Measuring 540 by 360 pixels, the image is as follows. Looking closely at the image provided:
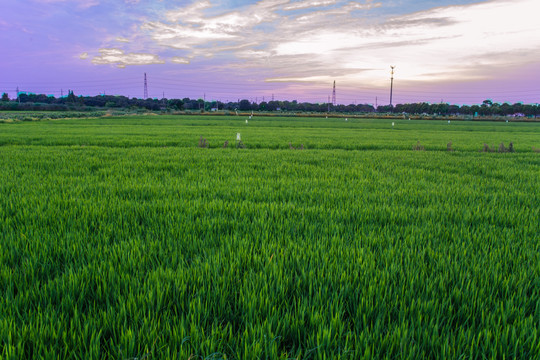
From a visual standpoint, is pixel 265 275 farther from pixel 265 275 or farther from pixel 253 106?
pixel 253 106

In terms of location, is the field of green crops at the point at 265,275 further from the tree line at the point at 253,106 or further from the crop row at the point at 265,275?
the tree line at the point at 253,106

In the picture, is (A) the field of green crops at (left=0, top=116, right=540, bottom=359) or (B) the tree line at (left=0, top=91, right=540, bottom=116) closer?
(A) the field of green crops at (left=0, top=116, right=540, bottom=359)

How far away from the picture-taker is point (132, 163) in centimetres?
757

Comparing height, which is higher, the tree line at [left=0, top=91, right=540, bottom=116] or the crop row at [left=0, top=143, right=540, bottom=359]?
the tree line at [left=0, top=91, right=540, bottom=116]

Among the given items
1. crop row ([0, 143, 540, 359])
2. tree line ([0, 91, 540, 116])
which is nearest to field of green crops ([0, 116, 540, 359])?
crop row ([0, 143, 540, 359])

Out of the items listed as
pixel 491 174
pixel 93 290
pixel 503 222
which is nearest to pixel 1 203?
pixel 93 290

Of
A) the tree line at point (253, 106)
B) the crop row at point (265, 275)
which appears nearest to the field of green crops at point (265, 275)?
the crop row at point (265, 275)

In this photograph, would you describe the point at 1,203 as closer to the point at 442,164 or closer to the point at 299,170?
the point at 299,170

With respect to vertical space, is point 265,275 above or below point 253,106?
below

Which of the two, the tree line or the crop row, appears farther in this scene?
the tree line

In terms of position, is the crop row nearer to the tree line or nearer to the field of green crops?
the field of green crops

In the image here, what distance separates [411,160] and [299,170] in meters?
4.28

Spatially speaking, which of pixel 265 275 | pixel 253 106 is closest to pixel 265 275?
pixel 265 275

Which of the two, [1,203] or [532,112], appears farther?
[532,112]
